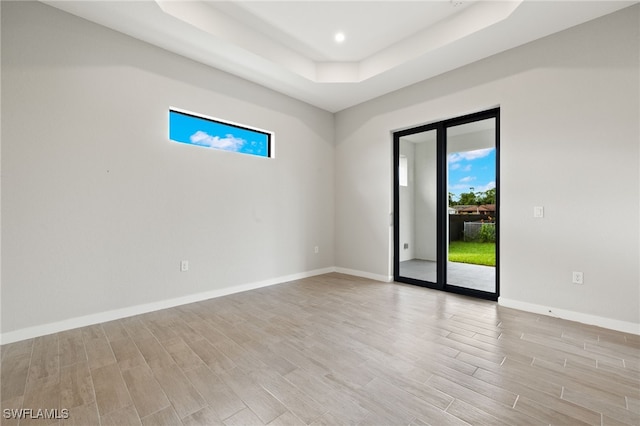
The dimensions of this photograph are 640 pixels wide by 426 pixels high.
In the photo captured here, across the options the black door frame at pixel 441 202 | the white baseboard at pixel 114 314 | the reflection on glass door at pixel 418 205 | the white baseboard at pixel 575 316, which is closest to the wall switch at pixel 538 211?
the black door frame at pixel 441 202

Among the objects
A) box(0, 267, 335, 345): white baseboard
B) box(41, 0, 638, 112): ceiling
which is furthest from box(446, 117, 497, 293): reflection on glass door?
box(0, 267, 335, 345): white baseboard

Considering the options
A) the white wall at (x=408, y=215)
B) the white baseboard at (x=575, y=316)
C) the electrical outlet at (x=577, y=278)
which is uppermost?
the white wall at (x=408, y=215)

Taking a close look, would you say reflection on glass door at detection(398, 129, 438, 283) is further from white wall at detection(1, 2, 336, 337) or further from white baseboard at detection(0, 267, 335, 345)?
white baseboard at detection(0, 267, 335, 345)

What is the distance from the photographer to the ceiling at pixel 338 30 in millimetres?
2631

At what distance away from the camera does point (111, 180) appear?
2.84 meters

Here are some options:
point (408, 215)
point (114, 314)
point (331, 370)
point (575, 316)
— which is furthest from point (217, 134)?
point (575, 316)

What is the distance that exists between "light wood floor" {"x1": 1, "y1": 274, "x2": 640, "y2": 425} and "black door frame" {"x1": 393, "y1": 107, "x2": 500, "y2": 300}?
749 mm

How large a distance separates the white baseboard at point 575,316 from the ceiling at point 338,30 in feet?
9.63

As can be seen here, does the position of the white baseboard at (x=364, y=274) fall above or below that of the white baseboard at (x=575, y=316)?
below

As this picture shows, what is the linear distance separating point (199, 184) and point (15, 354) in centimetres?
217

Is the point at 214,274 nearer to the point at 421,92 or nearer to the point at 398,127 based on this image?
the point at 398,127

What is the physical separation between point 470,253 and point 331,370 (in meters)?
3.09

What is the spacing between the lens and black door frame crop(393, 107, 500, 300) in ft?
11.0

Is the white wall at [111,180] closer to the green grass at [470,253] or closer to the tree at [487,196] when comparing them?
the green grass at [470,253]
